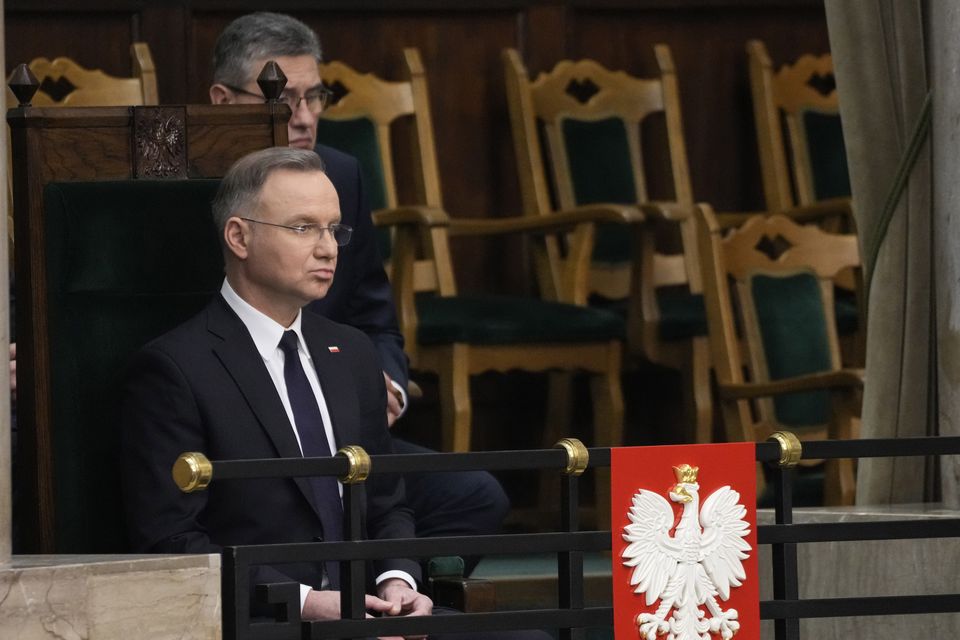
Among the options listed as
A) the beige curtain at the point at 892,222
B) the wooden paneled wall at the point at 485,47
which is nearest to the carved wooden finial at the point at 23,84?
the beige curtain at the point at 892,222

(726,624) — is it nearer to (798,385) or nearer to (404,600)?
(404,600)

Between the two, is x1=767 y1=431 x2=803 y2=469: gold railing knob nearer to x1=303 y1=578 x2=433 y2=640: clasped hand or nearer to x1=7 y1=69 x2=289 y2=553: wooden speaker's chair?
x1=303 y1=578 x2=433 y2=640: clasped hand

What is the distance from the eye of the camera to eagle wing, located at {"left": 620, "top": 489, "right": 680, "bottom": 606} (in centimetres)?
240

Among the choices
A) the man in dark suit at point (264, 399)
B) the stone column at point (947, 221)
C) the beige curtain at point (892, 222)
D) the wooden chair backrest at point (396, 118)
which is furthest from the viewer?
the wooden chair backrest at point (396, 118)

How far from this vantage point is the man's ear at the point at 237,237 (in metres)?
2.72

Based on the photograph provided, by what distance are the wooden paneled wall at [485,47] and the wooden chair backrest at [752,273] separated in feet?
3.14

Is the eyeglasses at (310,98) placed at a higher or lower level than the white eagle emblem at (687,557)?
higher

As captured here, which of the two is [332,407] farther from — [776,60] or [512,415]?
[776,60]

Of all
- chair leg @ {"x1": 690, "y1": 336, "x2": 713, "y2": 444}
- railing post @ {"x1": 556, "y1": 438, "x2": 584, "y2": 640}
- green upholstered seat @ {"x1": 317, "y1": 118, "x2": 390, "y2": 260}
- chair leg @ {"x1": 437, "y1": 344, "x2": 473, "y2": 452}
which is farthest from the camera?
green upholstered seat @ {"x1": 317, "y1": 118, "x2": 390, "y2": 260}

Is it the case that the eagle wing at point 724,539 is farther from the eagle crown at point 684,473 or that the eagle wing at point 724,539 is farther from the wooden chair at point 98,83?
the wooden chair at point 98,83

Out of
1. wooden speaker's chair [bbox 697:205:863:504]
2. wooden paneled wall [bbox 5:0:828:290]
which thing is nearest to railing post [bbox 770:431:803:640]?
wooden speaker's chair [bbox 697:205:863:504]

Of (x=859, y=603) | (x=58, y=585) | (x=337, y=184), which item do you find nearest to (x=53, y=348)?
(x=58, y=585)

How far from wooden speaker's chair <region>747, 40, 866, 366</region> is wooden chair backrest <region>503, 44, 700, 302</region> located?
257mm

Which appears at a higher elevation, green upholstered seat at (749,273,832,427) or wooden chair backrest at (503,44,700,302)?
wooden chair backrest at (503,44,700,302)
